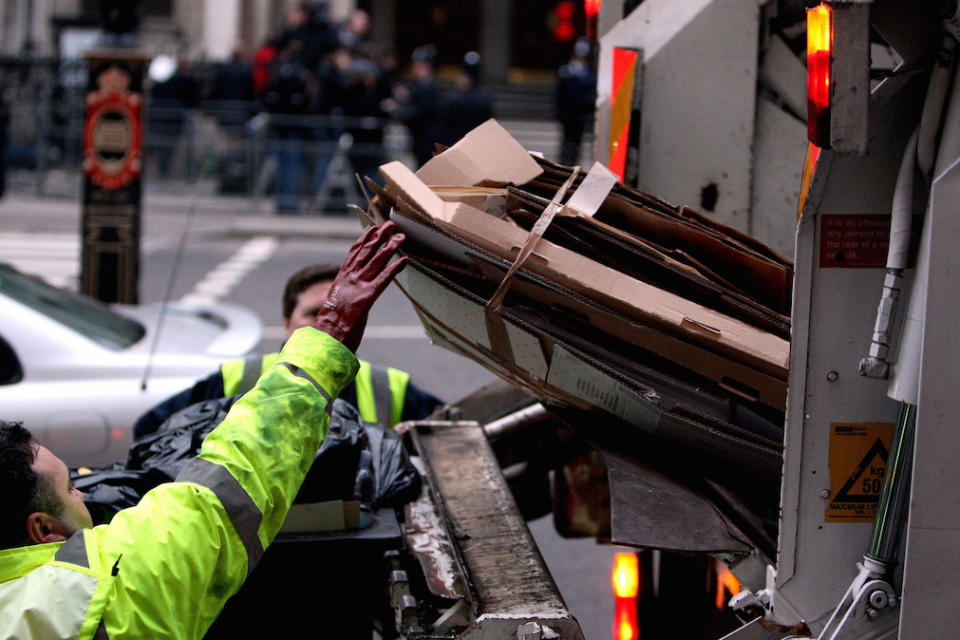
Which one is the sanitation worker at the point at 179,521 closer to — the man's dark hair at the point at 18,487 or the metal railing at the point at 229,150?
the man's dark hair at the point at 18,487

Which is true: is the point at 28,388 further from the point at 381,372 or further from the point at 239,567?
the point at 239,567

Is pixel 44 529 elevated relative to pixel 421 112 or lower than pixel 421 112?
lower

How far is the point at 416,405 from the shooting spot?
427cm

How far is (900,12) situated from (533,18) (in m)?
32.1

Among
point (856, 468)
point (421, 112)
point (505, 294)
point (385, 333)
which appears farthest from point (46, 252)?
point (856, 468)

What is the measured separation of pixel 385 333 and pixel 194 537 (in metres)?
7.77

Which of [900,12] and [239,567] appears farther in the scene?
[239,567]

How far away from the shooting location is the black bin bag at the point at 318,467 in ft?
9.46

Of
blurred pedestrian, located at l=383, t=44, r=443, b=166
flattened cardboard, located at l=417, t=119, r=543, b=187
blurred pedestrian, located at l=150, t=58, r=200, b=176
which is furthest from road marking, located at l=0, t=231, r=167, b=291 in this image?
flattened cardboard, located at l=417, t=119, r=543, b=187

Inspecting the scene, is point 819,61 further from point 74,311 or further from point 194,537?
point 74,311

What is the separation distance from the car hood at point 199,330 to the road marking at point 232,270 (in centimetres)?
476

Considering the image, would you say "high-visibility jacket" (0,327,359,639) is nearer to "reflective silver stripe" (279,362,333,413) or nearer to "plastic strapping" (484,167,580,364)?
"reflective silver stripe" (279,362,333,413)

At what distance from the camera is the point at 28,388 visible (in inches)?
200

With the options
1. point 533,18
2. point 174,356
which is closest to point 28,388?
point 174,356
